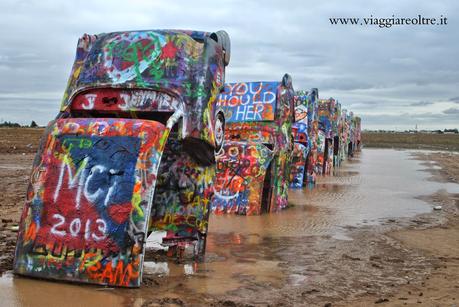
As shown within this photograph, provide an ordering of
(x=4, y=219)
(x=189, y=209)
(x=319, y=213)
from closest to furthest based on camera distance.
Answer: (x=189, y=209) → (x=4, y=219) → (x=319, y=213)

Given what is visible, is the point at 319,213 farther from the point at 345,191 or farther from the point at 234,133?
the point at 345,191

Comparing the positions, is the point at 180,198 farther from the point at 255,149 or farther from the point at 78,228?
the point at 255,149

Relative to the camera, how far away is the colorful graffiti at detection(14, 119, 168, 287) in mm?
6172

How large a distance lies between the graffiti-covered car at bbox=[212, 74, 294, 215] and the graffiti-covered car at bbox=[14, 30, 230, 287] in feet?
12.6

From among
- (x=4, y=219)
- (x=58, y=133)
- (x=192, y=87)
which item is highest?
(x=192, y=87)

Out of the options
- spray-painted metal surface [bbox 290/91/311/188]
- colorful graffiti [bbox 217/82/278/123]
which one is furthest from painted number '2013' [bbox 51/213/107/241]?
spray-painted metal surface [bbox 290/91/311/188]

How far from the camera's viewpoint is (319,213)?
13.1 m

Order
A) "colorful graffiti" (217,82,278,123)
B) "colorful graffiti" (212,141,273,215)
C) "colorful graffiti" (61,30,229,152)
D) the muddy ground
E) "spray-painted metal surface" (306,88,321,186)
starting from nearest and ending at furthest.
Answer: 1. the muddy ground
2. "colorful graffiti" (61,30,229,152)
3. "colorful graffiti" (212,141,273,215)
4. "colorful graffiti" (217,82,278,123)
5. "spray-painted metal surface" (306,88,321,186)

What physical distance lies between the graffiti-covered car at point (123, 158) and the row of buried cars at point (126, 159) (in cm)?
1

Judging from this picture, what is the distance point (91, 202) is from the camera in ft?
21.1

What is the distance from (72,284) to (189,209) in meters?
2.25

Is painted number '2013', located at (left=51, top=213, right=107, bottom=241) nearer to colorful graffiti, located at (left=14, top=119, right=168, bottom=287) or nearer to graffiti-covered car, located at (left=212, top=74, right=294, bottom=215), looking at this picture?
colorful graffiti, located at (left=14, top=119, right=168, bottom=287)

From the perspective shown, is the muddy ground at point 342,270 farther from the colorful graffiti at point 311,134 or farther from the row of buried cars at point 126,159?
the colorful graffiti at point 311,134

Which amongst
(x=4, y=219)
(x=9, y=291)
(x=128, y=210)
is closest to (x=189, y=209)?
(x=128, y=210)
